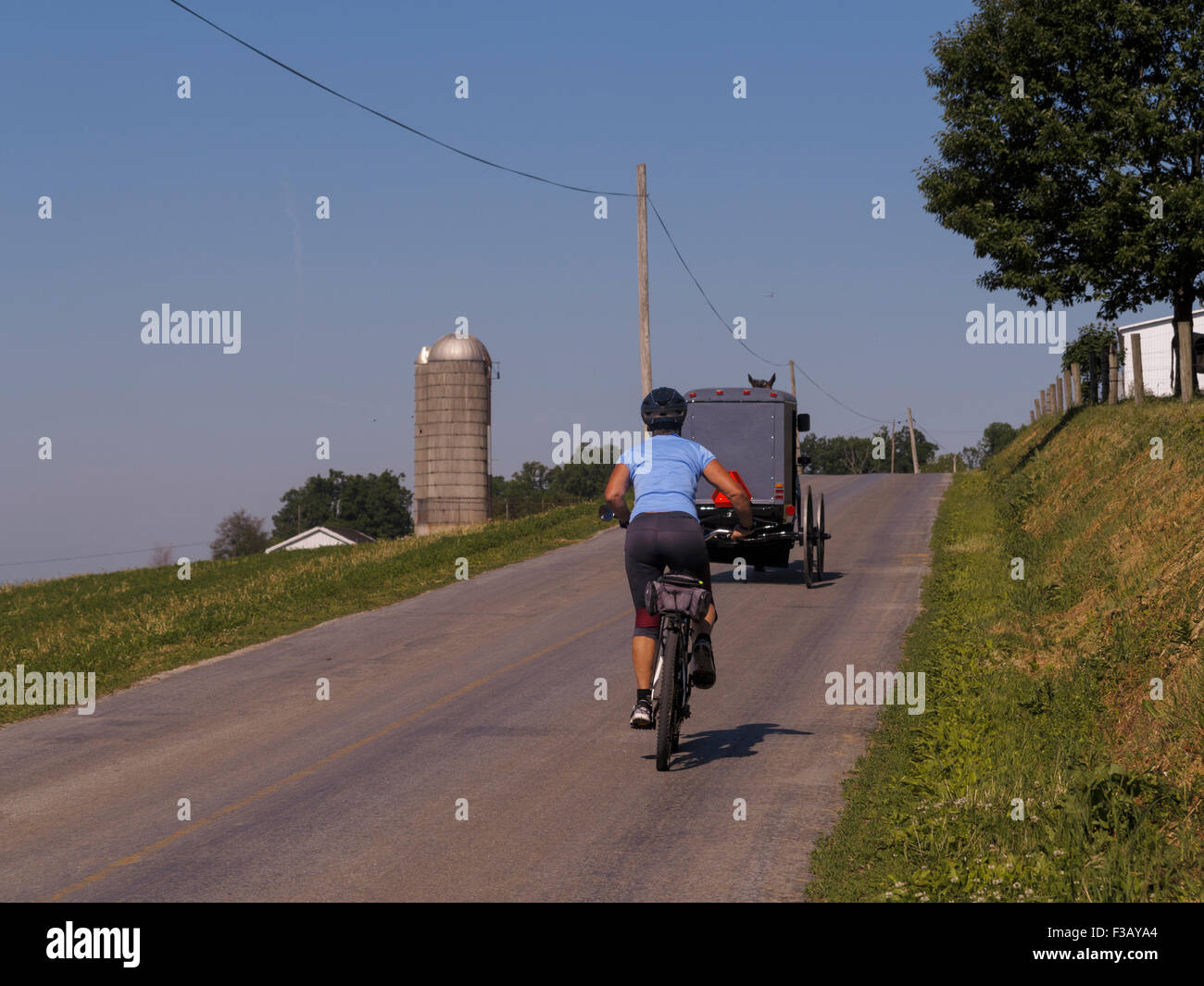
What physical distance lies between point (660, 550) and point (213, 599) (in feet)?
46.2

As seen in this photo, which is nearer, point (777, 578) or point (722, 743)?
point (722, 743)

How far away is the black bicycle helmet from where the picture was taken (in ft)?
27.5

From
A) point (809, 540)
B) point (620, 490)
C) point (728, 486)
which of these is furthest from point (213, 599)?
point (728, 486)

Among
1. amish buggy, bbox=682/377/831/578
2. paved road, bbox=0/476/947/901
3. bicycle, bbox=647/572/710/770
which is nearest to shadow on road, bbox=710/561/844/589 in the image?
amish buggy, bbox=682/377/831/578

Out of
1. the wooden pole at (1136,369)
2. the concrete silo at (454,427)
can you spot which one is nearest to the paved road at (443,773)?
the wooden pole at (1136,369)

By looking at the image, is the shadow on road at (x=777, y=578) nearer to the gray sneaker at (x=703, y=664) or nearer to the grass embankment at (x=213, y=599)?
the grass embankment at (x=213, y=599)

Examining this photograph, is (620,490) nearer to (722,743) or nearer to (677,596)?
(677,596)

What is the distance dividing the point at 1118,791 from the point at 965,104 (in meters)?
27.1

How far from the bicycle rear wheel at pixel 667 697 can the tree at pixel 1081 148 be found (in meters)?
22.2

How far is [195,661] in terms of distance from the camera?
14.5 meters

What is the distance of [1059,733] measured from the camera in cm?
849

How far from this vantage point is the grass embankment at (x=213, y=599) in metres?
15.2
